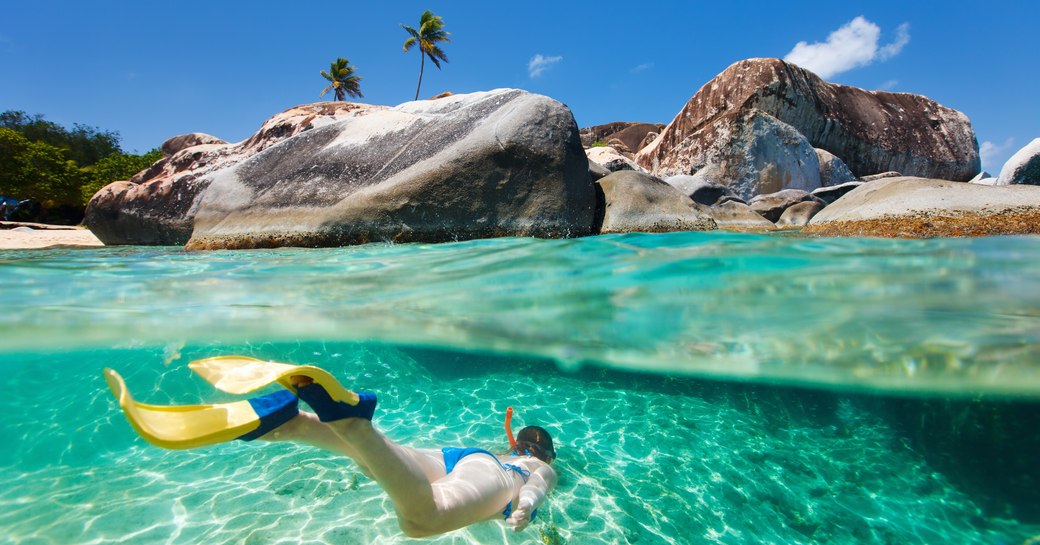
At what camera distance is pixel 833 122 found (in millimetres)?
20750

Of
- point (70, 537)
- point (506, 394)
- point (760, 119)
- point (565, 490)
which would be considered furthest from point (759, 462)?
point (760, 119)

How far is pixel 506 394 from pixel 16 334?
309 inches

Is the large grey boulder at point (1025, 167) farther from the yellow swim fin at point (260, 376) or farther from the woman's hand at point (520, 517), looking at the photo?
the yellow swim fin at point (260, 376)

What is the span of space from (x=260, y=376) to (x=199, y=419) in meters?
0.31

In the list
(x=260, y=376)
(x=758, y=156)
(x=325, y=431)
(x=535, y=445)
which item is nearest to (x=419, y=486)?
(x=325, y=431)

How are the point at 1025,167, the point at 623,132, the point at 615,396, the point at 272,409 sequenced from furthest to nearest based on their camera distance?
the point at 623,132
the point at 1025,167
the point at 615,396
the point at 272,409

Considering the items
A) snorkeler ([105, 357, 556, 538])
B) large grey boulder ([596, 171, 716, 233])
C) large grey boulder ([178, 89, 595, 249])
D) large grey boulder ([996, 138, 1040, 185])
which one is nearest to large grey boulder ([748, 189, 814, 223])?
large grey boulder ([596, 171, 716, 233])

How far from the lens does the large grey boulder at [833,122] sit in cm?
1914

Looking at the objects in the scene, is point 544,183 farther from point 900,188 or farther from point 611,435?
point 900,188

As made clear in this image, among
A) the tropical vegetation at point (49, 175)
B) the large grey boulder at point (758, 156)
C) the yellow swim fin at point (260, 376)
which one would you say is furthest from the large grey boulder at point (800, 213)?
the tropical vegetation at point (49, 175)


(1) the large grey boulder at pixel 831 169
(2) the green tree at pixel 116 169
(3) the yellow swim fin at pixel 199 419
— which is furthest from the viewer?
(2) the green tree at pixel 116 169

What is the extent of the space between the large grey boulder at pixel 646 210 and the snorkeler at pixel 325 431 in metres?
5.80

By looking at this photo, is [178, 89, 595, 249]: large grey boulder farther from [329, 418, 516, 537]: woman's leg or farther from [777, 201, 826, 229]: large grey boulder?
[777, 201, 826, 229]: large grey boulder

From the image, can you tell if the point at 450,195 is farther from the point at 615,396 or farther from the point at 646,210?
the point at 615,396
